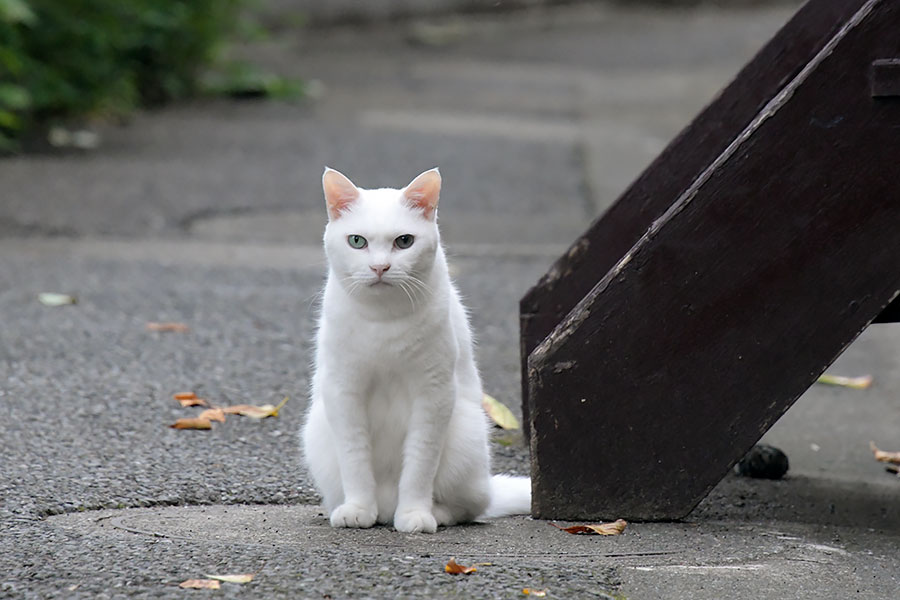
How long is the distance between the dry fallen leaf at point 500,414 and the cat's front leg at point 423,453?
121cm

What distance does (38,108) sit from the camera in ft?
34.5

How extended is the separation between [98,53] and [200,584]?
871 centimetres

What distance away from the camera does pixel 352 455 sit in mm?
3354

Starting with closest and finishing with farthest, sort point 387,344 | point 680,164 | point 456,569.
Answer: point 456,569
point 387,344
point 680,164

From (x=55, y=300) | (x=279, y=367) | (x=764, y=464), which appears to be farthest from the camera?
(x=55, y=300)

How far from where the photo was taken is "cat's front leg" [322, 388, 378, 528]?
332 centimetres

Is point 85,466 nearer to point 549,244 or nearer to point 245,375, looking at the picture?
point 245,375

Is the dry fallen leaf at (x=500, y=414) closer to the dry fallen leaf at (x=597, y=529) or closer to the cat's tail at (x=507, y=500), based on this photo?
the cat's tail at (x=507, y=500)

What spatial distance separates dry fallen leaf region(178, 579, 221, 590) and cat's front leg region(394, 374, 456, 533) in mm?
685

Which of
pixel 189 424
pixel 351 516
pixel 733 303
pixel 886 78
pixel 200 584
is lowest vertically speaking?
pixel 200 584

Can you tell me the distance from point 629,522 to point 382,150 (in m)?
7.29

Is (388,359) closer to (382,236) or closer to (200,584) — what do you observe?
(382,236)

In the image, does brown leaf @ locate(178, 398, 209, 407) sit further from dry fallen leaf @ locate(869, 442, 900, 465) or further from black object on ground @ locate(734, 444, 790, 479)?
dry fallen leaf @ locate(869, 442, 900, 465)

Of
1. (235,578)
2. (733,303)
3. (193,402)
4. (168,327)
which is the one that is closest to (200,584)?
(235,578)
